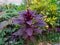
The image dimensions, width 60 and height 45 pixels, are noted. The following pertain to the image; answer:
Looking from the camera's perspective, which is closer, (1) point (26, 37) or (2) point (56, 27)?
(1) point (26, 37)

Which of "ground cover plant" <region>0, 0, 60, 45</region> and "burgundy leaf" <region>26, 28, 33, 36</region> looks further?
"ground cover plant" <region>0, 0, 60, 45</region>

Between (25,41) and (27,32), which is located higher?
(27,32)

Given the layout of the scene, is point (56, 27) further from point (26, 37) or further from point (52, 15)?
point (26, 37)

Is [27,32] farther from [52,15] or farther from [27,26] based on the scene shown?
[52,15]

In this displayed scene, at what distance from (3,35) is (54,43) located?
1.03 meters

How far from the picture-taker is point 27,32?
11.9 ft

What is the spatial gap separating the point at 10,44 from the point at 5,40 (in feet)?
0.47

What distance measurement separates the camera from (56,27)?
446 centimetres

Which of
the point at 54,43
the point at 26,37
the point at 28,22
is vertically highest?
the point at 28,22

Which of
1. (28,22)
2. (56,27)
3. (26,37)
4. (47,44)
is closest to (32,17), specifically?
(28,22)

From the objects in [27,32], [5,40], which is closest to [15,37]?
[5,40]

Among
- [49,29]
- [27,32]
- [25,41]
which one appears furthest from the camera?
[49,29]

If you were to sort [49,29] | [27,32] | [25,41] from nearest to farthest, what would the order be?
[27,32]
[25,41]
[49,29]

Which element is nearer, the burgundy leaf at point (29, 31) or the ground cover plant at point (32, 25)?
the burgundy leaf at point (29, 31)
